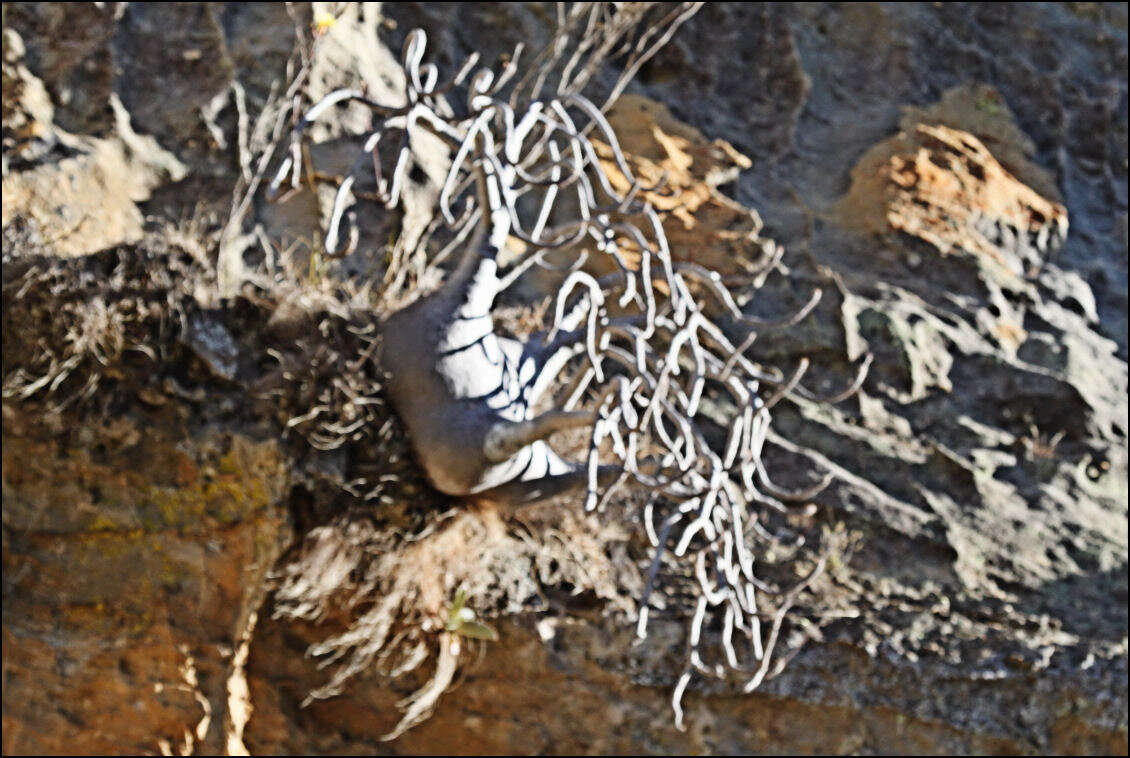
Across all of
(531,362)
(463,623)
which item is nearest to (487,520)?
(463,623)

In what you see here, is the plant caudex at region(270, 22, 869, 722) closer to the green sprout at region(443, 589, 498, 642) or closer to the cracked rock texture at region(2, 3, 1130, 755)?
the green sprout at region(443, 589, 498, 642)

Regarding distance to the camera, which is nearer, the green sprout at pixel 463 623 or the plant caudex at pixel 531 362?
the plant caudex at pixel 531 362

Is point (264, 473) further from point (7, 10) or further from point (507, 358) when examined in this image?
point (7, 10)

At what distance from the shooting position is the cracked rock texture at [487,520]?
297 cm

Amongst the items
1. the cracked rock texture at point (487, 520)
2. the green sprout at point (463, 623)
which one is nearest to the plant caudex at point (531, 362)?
the green sprout at point (463, 623)

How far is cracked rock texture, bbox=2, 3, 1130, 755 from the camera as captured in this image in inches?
117

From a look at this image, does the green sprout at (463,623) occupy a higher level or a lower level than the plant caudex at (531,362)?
lower

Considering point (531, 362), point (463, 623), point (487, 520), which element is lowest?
point (463, 623)

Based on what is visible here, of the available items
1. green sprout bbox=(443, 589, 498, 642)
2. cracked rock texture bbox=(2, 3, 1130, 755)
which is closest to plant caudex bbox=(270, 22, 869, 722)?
green sprout bbox=(443, 589, 498, 642)

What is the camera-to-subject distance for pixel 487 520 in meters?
3.03

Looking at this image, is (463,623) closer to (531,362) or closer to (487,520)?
(487,520)

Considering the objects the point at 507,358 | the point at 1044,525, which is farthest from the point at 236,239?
→ the point at 1044,525

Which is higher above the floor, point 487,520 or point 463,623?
point 487,520

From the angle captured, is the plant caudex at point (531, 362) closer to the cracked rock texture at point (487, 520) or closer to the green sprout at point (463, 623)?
the green sprout at point (463, 623)
